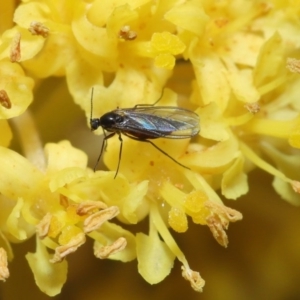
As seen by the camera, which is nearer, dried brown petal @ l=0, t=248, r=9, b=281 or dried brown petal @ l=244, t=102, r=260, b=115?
dried brown petal @ l=0, t=248, r=9, b=281

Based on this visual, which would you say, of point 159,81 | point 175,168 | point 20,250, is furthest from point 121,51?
point 20,250

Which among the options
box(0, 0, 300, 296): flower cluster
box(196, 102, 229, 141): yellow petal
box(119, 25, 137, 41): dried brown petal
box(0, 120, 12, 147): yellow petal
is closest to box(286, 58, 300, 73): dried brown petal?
box(0, 0, 300, 296): flower cluster

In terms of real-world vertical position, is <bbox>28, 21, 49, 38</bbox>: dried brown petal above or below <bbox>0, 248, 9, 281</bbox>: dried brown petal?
above

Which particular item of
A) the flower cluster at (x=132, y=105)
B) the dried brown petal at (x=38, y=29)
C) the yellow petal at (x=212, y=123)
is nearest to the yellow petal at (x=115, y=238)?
the flower cluster at (x=132, y=105)

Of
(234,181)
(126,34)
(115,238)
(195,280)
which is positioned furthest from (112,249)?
(126,34)

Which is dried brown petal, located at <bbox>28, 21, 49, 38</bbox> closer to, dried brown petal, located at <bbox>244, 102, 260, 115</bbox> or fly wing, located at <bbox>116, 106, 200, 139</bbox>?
fly wing, located at <bbox>116, 106, 200, 139</bbox>

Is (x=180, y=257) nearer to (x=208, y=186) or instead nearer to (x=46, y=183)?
(x=208, y=186)

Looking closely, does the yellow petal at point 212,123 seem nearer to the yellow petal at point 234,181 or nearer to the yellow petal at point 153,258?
the yellow petal at point 234,181

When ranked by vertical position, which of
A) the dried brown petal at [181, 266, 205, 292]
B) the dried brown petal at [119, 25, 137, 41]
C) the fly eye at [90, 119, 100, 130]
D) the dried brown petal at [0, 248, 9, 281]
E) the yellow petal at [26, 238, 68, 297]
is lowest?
the dried brown petal at [181, 266, 205, 292]
